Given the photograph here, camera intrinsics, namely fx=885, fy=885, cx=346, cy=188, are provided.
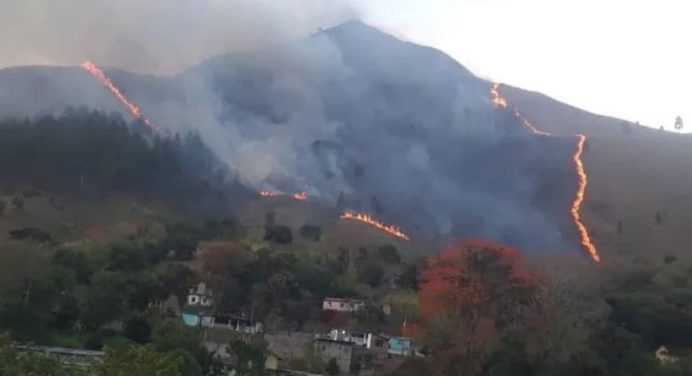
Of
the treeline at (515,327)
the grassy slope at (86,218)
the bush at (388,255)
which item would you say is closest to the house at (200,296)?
the grassy slope at (86,218)

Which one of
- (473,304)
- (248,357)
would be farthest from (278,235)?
(248,357)

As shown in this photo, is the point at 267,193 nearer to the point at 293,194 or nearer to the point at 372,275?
the point at 293,194

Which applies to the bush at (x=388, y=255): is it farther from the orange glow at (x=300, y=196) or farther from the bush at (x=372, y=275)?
the orange glow at (x=300, y=196)

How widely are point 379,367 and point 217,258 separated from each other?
57.6ft

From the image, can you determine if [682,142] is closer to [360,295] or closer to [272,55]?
[272,55]

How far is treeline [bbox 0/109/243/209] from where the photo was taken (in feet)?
312

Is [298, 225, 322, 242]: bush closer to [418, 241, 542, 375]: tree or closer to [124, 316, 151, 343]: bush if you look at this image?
[418, 241, 542, 375]: tree

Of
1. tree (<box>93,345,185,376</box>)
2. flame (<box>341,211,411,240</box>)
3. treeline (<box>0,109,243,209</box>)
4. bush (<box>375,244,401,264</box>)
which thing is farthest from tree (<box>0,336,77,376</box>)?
treeline (<box>0,109,243,209</box>)

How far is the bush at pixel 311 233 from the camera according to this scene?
82.3 metres

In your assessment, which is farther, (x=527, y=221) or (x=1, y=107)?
(x=1, y=107)

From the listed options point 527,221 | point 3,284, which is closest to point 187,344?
point 3,284

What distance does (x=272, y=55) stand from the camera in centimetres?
15138

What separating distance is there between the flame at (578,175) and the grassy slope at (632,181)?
0.91m

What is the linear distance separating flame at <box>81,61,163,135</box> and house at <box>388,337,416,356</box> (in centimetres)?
7185
